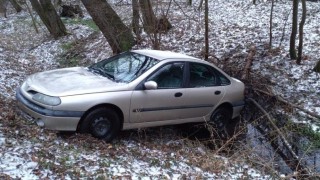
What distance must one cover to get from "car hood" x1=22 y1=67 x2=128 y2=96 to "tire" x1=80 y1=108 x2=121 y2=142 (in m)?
0.36

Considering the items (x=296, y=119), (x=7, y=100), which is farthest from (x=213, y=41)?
(x=7, y=100)

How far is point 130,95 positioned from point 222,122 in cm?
269

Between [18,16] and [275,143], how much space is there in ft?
79.7

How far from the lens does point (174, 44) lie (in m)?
14.5

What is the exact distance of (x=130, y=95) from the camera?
676 centimetres

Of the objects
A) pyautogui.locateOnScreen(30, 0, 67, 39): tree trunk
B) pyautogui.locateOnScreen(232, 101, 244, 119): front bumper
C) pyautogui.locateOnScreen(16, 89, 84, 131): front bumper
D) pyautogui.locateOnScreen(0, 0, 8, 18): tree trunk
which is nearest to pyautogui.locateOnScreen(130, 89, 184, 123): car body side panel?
pyautogui.locateOnScreen(16, 89, 84, 131): front bumper

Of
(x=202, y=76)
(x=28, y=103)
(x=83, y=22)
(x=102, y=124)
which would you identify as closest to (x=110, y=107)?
(x=102, y=124)

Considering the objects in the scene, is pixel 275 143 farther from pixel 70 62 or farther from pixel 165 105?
pixel 70 62

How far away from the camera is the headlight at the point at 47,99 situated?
6.15 meters

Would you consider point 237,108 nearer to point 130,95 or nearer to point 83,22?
point 130,95

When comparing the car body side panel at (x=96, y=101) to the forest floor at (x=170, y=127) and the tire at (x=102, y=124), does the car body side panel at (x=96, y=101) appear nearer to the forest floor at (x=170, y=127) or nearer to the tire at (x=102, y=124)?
the tire at (x=102, y=124)

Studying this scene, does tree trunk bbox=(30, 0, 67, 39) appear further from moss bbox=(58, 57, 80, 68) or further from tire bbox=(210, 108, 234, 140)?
tire bbox=(210, 108, 234, 140)

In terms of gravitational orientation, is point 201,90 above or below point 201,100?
above

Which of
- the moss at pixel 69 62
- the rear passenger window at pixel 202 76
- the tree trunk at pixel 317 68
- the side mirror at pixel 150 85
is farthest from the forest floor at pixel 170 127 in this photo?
the rear passenger window at pixel 202 76
